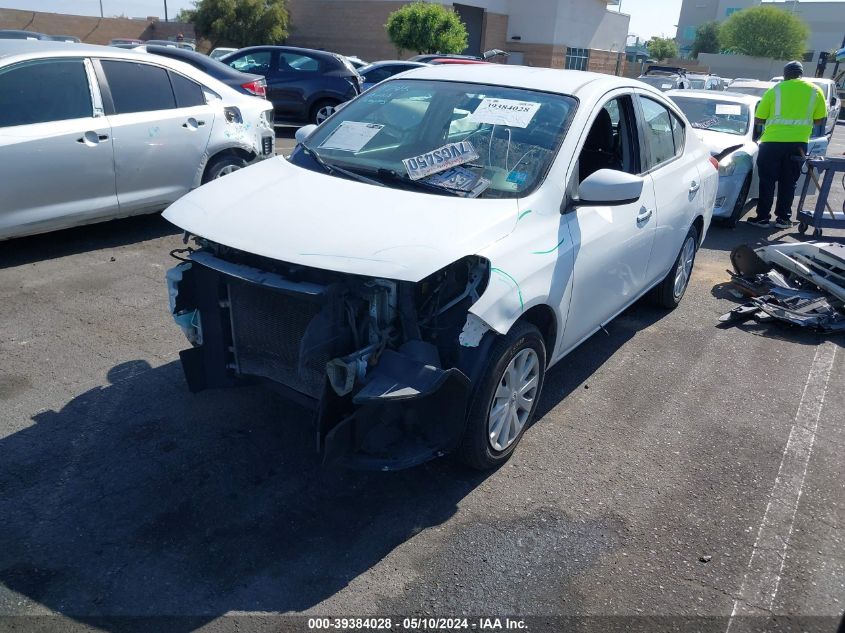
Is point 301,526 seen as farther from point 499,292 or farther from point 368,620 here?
point 499,292

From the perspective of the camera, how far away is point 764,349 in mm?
5445

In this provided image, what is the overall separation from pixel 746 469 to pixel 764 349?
77.0 inches

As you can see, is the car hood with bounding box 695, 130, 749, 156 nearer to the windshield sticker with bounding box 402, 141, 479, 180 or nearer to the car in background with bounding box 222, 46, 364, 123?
the windshield sticker with bounding box 402, 141, 479, 180

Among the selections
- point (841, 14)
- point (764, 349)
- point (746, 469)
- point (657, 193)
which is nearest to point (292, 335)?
point (746, 469)

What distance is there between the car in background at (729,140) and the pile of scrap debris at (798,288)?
7.49 ft

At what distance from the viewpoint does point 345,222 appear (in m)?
3.27

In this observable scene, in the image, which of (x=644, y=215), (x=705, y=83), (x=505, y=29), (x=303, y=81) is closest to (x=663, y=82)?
(x=705, y=83)

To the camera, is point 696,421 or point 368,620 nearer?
point 368,620

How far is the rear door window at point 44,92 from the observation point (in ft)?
18.6

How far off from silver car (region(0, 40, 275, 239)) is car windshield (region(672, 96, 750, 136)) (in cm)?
636

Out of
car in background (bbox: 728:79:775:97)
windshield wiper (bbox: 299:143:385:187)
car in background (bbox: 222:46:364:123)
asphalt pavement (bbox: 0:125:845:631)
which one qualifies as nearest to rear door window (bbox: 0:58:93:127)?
asphalt pavement (bbox: 0:125:845:631)

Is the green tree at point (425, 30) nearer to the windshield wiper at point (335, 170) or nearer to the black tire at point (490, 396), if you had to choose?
the windshield wiper at point (335, 170)

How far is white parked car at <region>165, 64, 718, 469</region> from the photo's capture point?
306 cm

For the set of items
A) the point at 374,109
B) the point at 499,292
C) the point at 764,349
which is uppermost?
the point at 374,109
